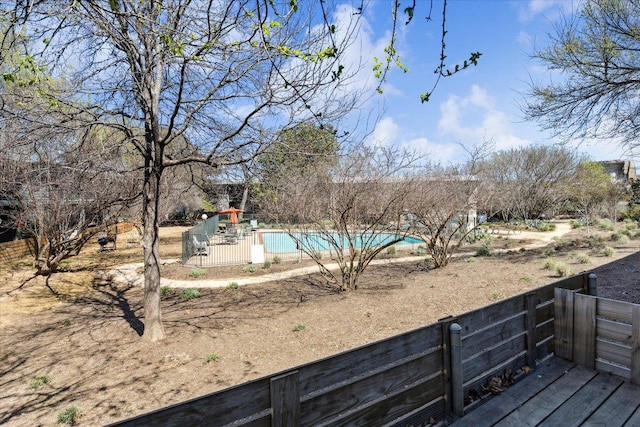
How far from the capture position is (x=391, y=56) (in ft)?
7.54

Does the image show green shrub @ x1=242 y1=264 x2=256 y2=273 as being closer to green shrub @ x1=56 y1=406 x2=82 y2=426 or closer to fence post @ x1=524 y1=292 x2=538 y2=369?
green shrub @ x1=56 y1=406 x2=82 y2=426

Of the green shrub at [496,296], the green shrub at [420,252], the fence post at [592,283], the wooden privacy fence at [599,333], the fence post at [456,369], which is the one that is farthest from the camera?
the green shrub at [420,252]

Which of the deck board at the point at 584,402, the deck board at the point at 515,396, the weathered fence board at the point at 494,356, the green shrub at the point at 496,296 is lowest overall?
the green shrub at the point at 496,296

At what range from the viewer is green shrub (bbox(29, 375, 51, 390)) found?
4.51 m

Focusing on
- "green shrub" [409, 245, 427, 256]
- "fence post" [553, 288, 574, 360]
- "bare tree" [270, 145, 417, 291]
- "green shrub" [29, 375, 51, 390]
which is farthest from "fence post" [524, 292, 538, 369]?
"green shrub" [409, 245, 427, 256]

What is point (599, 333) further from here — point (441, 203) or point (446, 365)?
point (441, 203)

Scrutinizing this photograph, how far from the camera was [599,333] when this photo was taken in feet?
10.3

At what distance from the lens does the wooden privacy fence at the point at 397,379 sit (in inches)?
69.1

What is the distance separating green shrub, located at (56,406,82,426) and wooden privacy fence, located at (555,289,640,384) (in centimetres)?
501

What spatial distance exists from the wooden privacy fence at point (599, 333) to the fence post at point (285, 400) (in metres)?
2.88

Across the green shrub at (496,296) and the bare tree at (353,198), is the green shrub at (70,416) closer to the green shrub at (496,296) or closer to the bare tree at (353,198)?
the bare tree at (353,198)

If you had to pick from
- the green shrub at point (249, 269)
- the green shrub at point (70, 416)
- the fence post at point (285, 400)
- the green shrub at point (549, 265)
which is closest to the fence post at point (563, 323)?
the fence post at point (285, 400)

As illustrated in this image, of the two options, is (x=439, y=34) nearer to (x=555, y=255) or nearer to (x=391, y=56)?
(x=391, y=56)

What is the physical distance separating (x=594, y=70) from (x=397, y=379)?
963 cm
